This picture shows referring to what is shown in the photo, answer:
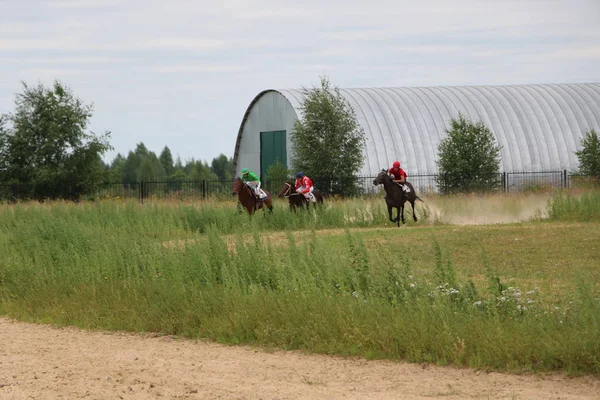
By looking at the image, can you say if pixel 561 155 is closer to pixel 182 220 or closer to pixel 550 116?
pixel 550 116

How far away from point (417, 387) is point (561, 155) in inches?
1782

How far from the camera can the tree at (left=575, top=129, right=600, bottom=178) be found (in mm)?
48250

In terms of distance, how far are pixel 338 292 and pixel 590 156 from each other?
38.5m

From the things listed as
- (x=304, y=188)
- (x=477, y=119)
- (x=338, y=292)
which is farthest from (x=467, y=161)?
(x=338, y=292)

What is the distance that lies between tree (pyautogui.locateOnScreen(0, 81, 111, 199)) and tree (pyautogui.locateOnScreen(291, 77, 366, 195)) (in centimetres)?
951

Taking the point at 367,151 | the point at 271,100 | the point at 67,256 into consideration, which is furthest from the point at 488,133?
the point at 67,256

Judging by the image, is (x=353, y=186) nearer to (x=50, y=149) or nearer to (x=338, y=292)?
(x=50, y=149)

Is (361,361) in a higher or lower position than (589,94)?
lower

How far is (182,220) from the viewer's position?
2812 centimetres

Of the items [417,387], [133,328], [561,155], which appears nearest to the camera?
[417,387]

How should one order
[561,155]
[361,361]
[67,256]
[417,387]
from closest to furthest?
1. [417,387]
2. [361,361]
3. [67,256]
4. [561,155]

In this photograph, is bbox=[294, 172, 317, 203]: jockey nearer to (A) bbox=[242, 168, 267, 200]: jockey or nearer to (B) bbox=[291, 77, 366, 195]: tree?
(A) bbox=[242, 168, 267, 200]: jockey

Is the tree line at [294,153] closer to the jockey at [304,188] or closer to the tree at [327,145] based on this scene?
the tree at [327,145]

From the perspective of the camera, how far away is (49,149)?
148ft
